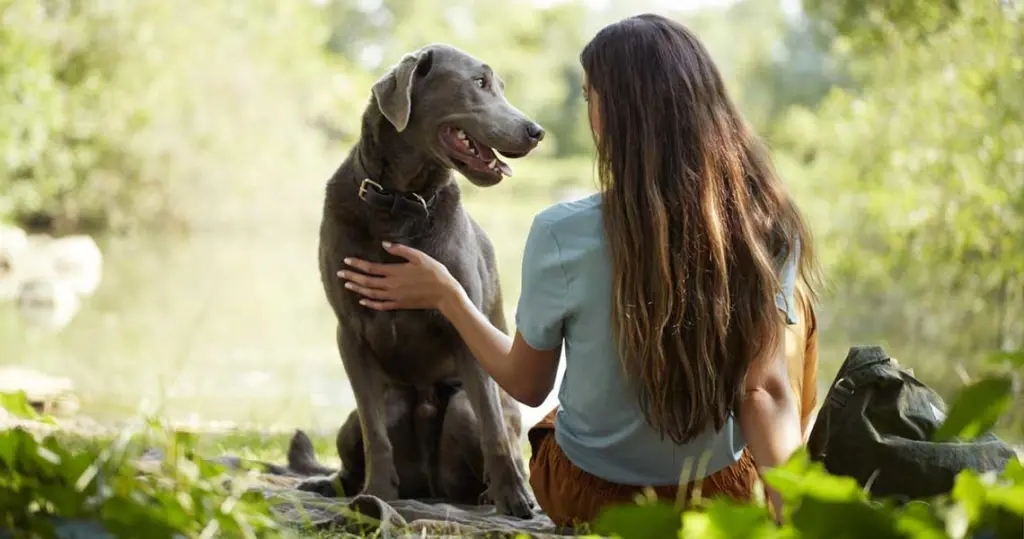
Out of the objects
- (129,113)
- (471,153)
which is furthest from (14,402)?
(129,113)

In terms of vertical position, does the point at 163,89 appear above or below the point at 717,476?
above

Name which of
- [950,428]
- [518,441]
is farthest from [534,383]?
[950,428]

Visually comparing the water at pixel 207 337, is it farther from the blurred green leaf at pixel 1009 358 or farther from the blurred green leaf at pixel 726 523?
the blurred green leaf at pixel 1009 358

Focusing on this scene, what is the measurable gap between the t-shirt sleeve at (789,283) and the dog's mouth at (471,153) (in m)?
0.78

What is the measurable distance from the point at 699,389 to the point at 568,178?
29144 mm

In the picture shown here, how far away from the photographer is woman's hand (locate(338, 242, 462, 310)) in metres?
2.91

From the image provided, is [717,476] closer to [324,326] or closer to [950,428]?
[950,428]

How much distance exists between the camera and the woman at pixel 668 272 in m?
2.42

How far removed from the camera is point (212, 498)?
145 cm

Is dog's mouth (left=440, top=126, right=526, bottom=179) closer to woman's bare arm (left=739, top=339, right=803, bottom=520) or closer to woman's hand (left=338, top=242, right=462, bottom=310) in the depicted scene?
woman's hand (left=338, top=242, right=462, bottom=310)

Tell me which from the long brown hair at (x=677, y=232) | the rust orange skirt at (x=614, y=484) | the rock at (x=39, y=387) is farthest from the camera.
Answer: the rock at (x=39, y=387)

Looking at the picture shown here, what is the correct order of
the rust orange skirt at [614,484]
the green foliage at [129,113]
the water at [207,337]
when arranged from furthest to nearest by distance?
the green foliage at [129,113] < the water at [207,337] < the rust orange skirt at [614,484]

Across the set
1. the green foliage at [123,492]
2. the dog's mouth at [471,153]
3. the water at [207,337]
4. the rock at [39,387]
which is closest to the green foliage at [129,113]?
the water at [207,337]

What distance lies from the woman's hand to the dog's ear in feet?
1.10
